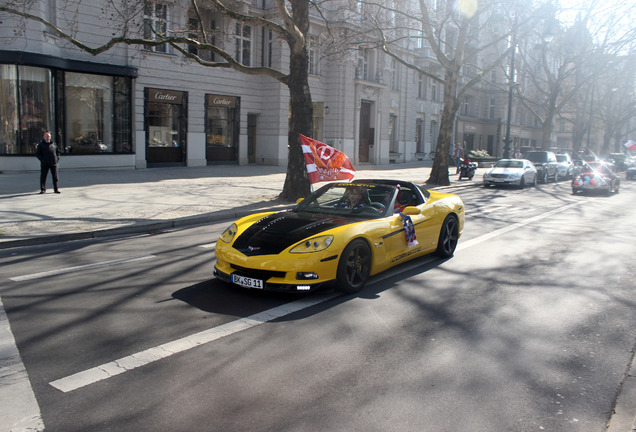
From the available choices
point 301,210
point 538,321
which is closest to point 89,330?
point 301,210

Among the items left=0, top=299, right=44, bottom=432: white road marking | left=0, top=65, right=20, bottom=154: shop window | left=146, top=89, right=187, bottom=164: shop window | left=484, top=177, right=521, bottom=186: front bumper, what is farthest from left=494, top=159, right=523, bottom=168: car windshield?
left=0, top=299, right=44, bottom=432: white road marking

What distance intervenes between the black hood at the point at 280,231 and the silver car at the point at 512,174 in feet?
61.7

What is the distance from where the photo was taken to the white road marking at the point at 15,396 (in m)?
3.39

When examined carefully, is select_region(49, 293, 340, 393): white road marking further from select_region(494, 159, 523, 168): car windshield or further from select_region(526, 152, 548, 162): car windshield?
select_region(526, 152, 548, 162): car windshield

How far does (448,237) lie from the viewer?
28.5 ft

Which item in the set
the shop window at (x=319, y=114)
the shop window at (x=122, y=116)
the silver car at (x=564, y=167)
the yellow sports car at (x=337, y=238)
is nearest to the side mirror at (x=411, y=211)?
the yellow sports car at (x=337, y=238)

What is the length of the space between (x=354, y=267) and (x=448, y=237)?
2742mm

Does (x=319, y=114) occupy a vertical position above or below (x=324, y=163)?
above

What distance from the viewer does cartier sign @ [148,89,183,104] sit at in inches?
997

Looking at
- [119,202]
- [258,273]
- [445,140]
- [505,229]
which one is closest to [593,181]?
[445,140]

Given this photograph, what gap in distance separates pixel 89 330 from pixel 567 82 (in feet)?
195

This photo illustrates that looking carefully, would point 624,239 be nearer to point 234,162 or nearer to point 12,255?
point 12,255

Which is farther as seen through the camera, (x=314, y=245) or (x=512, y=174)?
(x=512, y=174)

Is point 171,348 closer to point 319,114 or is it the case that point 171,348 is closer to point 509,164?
point 509,164
